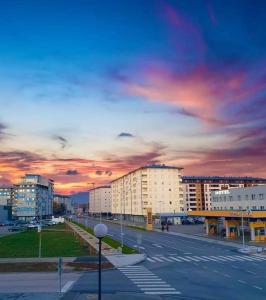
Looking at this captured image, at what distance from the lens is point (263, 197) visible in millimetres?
84312

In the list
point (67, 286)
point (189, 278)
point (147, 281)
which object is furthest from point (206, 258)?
point (67, 286)

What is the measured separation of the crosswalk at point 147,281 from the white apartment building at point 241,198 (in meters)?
41.0

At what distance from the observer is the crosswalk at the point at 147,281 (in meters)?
30.9

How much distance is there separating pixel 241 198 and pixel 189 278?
61.7m

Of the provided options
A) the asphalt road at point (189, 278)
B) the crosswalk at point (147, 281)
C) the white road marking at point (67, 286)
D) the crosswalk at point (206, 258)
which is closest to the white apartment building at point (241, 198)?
the crosswalk at point (206, 258)

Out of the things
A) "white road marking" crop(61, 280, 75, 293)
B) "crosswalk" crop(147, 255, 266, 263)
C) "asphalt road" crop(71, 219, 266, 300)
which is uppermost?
"white road marking" crop(61, 280, 75, 293)

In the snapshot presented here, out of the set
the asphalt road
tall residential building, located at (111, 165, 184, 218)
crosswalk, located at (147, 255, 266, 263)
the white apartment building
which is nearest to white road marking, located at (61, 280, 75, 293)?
the asphalt road

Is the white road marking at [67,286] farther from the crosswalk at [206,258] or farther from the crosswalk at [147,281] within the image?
the crosswalk at [206,258]

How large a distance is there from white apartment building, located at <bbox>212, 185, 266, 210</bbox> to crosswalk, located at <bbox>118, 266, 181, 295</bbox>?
135 feet

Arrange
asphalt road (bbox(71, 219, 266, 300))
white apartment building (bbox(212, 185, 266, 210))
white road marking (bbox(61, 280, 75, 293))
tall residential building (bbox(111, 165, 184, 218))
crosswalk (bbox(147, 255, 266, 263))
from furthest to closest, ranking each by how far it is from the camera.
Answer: tall residential building (bbox(111, 165, 184, 218)) < white apartment building (bbox(212, 185, 266, 210)) < crosswalk (bbox(147, 255, 266, 263)) < white road marking (bbox(61, 280, 75, 293)) < asphalt road (bbox(71, 219, 266, 300))

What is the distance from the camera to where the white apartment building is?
85.6 metres

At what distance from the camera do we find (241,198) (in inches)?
3718

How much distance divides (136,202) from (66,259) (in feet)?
417

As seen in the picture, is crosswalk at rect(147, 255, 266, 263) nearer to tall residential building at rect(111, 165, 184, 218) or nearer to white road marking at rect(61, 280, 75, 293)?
white road marking at rect(61, 280, 75, 293)
